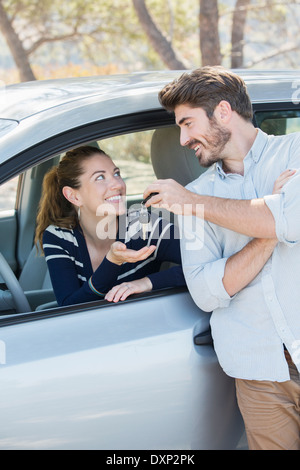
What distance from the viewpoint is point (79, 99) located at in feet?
6.74

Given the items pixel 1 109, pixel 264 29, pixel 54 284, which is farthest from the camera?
pixel 264 29

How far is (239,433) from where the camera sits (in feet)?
7.30

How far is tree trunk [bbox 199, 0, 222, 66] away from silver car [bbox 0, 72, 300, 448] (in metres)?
7.10

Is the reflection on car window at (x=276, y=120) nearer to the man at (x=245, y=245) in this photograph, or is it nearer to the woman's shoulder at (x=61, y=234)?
the man at (x=245, y=245)

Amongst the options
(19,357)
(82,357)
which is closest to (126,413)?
(82,357)

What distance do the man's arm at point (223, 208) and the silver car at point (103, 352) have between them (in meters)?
0.26

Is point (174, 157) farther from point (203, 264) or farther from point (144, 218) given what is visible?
point (203, 264)

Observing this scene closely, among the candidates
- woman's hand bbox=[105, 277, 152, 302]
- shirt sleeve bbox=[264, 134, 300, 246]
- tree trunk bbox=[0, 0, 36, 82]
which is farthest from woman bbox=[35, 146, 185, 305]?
tree trunk bbox=[0, 0, 36, 82]

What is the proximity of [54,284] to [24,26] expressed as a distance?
12.4 metres

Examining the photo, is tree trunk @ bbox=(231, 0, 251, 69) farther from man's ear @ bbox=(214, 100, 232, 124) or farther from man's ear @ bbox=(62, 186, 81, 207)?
man's ear @ bbox=(214, 100, 232, 124)

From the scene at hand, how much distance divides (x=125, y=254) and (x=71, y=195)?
0.58 meters

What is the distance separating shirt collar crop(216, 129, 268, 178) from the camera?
2.15 metres
